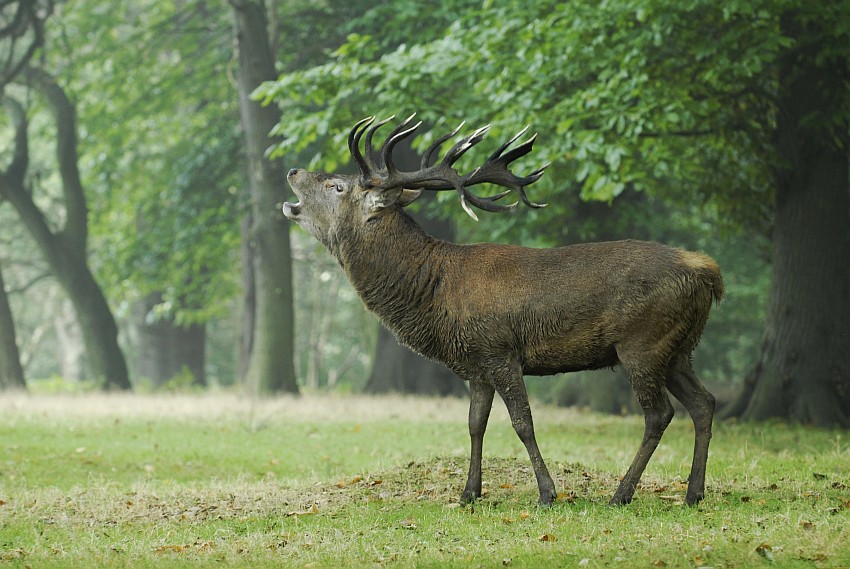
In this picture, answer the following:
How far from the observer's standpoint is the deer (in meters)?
7.87

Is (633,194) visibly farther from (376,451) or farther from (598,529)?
(598,529)

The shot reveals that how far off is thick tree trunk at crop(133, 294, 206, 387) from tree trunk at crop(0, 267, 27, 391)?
301 inches

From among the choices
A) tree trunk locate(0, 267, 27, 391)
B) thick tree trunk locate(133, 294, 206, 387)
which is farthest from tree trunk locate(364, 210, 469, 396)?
thick tree trunk locate(133, 294, 206, 387)

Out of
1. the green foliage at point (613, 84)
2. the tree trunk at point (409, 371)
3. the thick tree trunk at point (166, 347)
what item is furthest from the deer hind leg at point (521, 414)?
the thick tree trunk at point (166, 347)

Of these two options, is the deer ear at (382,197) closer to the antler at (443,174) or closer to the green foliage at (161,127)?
the antler at (443,174)

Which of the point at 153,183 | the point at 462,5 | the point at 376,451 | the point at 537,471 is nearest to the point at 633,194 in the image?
the point at 462,5

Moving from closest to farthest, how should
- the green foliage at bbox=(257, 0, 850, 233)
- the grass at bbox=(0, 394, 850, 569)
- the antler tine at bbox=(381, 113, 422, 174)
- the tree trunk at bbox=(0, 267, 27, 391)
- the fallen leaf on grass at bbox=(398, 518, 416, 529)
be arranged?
the grass at bbox=(0, 394, 850, 569), the fallen leaf on grass at bbox=(398, 518, 416, 529), the antler tine at bbox=(381, 113, 422, 174), the green foliage at bbox=(257, 0, 850, 233), the tree trunk at bbox=(0, 267, 27, 391)

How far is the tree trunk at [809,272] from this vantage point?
1566 cm

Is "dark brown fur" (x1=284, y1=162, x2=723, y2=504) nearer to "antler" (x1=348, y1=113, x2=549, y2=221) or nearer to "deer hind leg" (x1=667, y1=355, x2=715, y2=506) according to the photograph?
"deer hind leg" (x1=667, y1=355, x2=715, y2=506)

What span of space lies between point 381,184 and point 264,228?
1172 centimetres

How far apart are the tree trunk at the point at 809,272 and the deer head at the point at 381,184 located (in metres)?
8.22

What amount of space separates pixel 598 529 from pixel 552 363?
1.51 meters

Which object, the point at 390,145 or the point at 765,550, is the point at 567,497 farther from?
the point at 390,145

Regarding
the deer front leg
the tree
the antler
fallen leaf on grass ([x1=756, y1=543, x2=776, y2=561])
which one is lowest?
fallen leaf on grass ([x1=756, y1=543, x2=776, y2=561])
